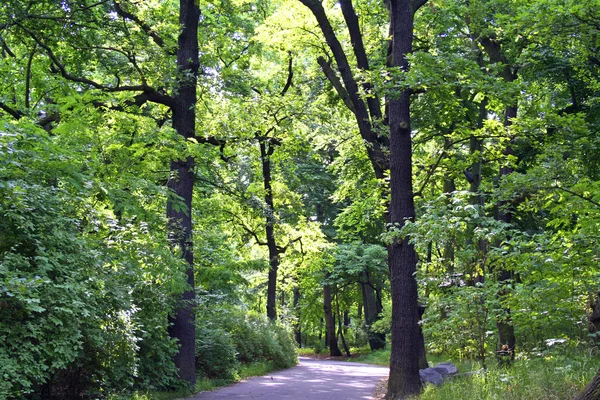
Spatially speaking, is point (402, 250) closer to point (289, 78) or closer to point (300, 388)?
point (300, 388)

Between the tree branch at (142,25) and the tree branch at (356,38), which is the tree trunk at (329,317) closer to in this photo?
the tree branch at (356,38)

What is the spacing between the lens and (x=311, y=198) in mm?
35750

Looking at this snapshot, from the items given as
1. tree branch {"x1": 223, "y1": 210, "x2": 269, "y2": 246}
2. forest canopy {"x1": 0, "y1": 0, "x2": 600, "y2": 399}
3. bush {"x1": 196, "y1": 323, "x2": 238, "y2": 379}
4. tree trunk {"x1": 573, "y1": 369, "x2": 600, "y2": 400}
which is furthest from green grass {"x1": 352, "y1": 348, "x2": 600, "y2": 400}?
tree branch {"x1": 223, "y1": 210, "x2": 269, "y2": 246}

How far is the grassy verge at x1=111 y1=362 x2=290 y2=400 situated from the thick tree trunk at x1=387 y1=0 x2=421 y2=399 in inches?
176

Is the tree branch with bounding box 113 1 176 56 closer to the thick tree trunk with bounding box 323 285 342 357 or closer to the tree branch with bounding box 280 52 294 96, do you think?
the tree branch with bounding box 280 52 294 96

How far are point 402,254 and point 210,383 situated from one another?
633 cm

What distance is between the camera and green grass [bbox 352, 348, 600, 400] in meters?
7.64

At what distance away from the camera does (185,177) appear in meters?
14.1

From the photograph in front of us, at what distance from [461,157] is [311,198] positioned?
21.6 metres

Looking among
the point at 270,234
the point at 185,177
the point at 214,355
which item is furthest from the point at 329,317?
the point at 185,177

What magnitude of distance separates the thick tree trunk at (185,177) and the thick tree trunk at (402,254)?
4.49 metres

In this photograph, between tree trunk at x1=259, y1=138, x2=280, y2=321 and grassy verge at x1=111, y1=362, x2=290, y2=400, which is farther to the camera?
tree trunk at x1=259, y1=138, x2=280, y2=321

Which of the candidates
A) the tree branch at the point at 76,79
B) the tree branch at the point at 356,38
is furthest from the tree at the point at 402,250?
the tree branch at the point at 76,79

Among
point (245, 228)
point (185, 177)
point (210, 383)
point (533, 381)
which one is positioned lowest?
point (210, 383)
